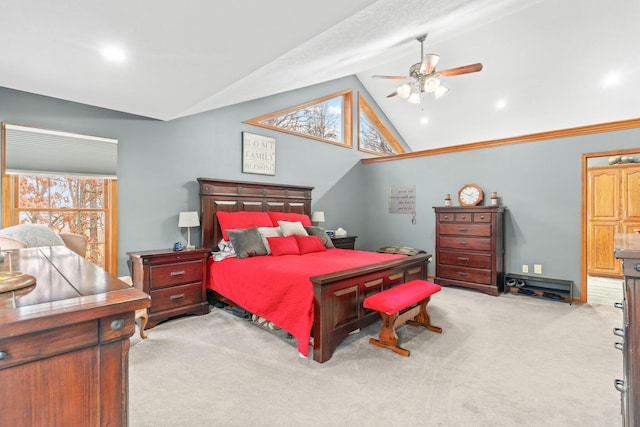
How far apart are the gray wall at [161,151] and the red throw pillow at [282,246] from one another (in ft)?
3.65

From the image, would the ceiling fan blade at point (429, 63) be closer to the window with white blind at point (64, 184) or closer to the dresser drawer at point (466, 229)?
the dresser drawer at point (466, 229)

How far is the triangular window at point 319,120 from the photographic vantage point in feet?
17.0

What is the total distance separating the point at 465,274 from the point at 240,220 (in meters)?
3.41

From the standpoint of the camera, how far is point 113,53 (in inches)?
81.9

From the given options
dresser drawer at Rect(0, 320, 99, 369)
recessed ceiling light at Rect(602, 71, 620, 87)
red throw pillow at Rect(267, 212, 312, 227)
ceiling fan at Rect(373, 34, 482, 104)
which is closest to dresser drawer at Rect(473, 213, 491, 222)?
ceiling fan at Rect(373, 34, 482, 104)

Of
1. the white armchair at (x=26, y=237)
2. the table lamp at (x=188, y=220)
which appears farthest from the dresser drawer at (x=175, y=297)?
the white armchair at (x=26, y=237)

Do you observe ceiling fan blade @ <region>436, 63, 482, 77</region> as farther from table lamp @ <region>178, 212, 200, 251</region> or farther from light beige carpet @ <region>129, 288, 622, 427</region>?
table lamp @ <region>178, 212, 200, 251</region>

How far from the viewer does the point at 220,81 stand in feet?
8.77

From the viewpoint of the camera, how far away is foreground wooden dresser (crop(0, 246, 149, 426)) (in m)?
0.70

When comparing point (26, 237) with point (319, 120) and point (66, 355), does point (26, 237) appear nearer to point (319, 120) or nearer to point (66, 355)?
point (66, 355)

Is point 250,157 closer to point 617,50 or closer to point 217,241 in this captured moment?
point 217,241

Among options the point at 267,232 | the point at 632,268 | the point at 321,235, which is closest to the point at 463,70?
the point at 321,235

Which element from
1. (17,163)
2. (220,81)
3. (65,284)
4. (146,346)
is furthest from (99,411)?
(17,163)

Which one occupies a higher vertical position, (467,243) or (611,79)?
(611,79)
